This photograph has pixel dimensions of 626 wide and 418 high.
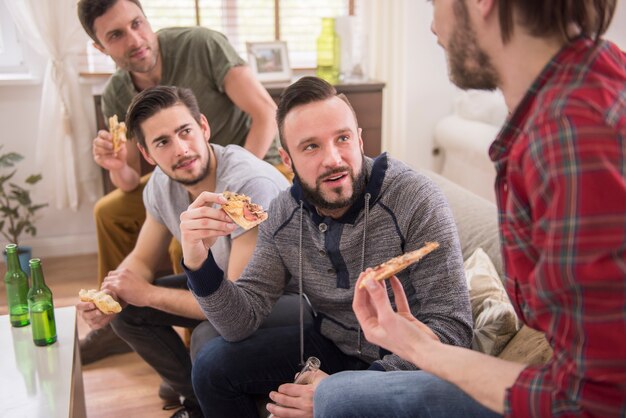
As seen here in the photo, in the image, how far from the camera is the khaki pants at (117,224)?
9.64 ft

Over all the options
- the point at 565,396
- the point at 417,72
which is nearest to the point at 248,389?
the point at 565,396

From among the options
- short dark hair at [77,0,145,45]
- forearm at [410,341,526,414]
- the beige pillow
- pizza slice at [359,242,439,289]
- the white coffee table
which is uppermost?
short dark hair at [77,0,145,45]

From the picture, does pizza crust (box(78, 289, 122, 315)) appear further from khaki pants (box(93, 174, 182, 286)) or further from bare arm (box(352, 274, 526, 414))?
bare arm (box(352, 274, 526, 414))

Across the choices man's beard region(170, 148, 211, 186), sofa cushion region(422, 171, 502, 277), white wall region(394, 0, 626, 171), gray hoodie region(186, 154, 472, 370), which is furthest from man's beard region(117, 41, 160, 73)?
white wall region(394, 0, 626, 171)

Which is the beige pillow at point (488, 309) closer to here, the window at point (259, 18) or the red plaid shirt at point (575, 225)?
the red plaid shirt at point (575, 225)

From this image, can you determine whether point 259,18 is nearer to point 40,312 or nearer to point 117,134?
point 117,134

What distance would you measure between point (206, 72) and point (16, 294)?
132 cm

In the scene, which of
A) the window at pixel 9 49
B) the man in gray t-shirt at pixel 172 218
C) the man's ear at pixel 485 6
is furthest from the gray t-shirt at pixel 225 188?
the window at pixel 9 49

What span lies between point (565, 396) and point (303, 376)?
0.76 meters

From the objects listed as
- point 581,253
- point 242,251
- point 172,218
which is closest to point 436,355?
point 581,253

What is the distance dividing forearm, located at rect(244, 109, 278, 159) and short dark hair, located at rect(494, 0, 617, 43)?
1.91 m

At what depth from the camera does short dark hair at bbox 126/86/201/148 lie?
2.19 meters

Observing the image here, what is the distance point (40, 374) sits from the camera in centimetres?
176

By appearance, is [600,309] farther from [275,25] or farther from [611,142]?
[275,25]
